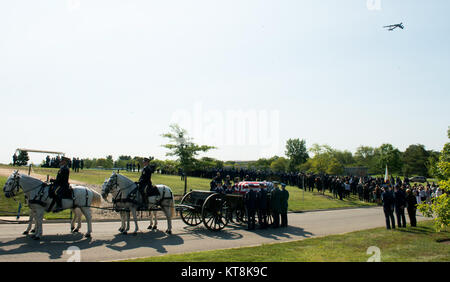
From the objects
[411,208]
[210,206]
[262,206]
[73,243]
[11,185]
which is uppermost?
[11,185]

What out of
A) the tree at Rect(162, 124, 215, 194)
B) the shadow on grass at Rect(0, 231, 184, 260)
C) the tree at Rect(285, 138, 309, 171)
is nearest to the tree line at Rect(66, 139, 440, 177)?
the tree at Rect(285, 138, 309, 171)

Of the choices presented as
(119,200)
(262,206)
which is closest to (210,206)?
(262,206)

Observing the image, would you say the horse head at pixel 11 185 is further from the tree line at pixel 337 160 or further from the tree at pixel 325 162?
the tree at pixel 325 162

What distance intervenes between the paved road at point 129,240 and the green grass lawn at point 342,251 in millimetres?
1149

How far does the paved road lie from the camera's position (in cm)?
880

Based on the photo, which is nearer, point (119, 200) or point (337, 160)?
point (119, 200)

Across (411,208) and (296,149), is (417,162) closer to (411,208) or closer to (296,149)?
(296,149)

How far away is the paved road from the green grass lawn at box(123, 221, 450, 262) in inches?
45.2

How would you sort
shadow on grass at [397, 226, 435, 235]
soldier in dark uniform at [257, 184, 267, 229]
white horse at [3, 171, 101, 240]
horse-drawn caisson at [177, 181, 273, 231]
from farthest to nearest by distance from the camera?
1. soldier in dark uniform at [257, 184, 267, 229]
2. shadow on grass at [397, 226, 435, 235]
3. horse-drawn caisson at [177, 181, 273, 231]
4. white horse at [3, 171, 101, 240]

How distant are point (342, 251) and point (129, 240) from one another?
7.13 meters

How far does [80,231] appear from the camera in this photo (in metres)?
12.4

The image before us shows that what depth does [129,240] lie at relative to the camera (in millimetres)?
10906

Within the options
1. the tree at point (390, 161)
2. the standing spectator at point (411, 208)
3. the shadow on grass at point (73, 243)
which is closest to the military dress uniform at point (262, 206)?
the shadow on grass at point (73, 243)

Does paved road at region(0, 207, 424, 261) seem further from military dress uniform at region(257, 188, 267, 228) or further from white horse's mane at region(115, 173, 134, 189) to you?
white horse's mane at region(115, 173, 134, 189)
